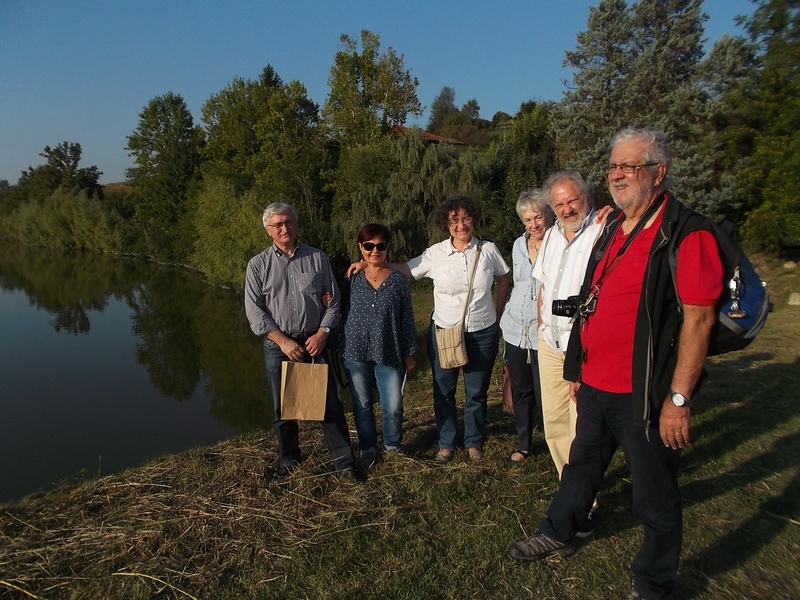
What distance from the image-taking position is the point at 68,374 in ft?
46.3

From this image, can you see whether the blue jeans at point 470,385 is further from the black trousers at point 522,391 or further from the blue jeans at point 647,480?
the blue jeans at point 647,480

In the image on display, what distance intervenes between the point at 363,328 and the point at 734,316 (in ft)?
7.26

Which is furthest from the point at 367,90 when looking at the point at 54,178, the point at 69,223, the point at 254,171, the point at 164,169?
the point at 54,178

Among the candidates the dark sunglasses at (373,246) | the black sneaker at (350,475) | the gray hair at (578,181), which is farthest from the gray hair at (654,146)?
the black sneaker at (350,475)

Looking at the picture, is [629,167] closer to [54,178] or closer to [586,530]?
[586,530]

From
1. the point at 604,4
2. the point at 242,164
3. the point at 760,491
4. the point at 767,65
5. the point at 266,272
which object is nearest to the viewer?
the point at 760,491

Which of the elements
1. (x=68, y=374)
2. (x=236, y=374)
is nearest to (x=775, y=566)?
(x=236, y=374)

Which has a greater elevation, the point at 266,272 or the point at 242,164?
the point at 242,164

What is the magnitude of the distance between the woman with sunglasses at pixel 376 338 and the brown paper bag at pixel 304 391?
0.96 ft

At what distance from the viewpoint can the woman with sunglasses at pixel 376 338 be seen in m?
3.55

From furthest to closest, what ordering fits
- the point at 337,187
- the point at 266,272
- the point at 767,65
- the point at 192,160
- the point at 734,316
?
the point at 192,160 < the point at 337,187 < the point at 767,65 < the point at 266,272 < the point at 734,316

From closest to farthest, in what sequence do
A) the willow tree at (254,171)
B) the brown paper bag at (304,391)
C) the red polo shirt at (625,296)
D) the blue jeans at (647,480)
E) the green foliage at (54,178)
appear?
the red polo shirt at (625,296) < the blue jeans at (647,480) < the brown paper bag at (304,391) < the willow tree at (254,171) < the green foliage at (54,178)

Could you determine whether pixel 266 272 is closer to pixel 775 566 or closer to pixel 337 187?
pixel 775 566

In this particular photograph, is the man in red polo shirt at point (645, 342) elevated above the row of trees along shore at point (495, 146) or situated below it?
below
